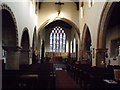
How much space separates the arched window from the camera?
3769cm

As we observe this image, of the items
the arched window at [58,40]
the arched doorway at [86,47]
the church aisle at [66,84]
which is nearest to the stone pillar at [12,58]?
the church aisle at [66,84]

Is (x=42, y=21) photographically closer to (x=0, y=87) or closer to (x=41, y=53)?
(x=41, y=53)

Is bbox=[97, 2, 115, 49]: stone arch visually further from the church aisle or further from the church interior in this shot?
the church aisle

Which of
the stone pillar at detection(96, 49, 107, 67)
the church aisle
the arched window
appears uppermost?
the arched window

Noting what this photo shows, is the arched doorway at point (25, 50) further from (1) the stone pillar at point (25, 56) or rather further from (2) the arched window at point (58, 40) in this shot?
(2) the arched window at point (58, 40)

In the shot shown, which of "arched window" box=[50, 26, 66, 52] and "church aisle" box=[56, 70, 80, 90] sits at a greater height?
"arched window" box=[50, 26, 66, 52]

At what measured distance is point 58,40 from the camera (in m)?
38.0

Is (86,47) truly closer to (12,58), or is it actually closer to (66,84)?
(66,84)

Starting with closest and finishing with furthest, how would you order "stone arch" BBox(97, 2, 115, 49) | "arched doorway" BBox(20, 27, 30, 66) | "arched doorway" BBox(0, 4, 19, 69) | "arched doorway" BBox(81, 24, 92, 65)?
"arched doorway" BBox(0, 4, 19, 69) → "stone arch" BBox(97, 2, 115, 49) → "arched doorway" BBox(20, 27, 30, 66) → "arched doorway" BBox(81, 24, 92, 65)

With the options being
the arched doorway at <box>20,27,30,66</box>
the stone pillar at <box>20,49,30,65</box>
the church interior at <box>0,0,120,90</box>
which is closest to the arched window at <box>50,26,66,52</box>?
the church interior at <box>0,0,120,90</box>

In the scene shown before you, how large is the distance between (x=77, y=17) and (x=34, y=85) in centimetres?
1950

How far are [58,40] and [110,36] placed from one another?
17.8 metres

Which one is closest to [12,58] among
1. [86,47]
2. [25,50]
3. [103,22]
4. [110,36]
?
[25,50]

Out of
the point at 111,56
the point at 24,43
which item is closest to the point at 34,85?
the point at 24,43
